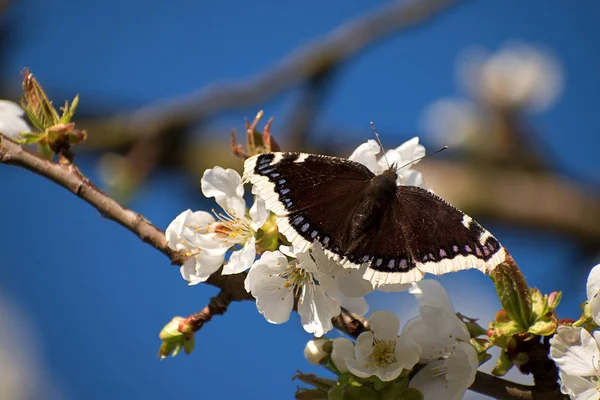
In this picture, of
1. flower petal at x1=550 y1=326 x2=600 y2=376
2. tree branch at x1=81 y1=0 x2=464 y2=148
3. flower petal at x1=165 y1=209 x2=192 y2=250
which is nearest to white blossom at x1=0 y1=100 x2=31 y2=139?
flower petal at x1=165 y1=209 x2=192 y2=250

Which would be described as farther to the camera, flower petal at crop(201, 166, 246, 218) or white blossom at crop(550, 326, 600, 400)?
flower petal at crop(201, 166, 246, 218)

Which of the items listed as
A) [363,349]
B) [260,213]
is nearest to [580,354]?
[363,349]

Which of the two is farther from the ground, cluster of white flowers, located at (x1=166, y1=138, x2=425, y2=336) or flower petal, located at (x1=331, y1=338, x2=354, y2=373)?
cluster of white flowers, located at (x1=166, y1=138, x2=425, y2=336)

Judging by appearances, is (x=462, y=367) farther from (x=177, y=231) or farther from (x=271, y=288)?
(x=177, y=231)

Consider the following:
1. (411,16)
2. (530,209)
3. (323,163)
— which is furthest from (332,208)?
(530,209)

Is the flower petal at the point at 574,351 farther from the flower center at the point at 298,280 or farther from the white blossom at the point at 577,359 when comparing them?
the flower center at the point at 298,280

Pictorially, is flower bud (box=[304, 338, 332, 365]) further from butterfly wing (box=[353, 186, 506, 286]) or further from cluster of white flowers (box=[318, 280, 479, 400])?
butterfly wing (box=[353, 186, 506, 286])

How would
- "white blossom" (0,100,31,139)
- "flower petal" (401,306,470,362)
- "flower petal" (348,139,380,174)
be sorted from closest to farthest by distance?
"flower petal" (401,306,470,362) < "flower petal" (348,139,380,174) < "white blossom" (0,100,31,139)

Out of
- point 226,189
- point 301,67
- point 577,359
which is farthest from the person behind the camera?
point 301,67
